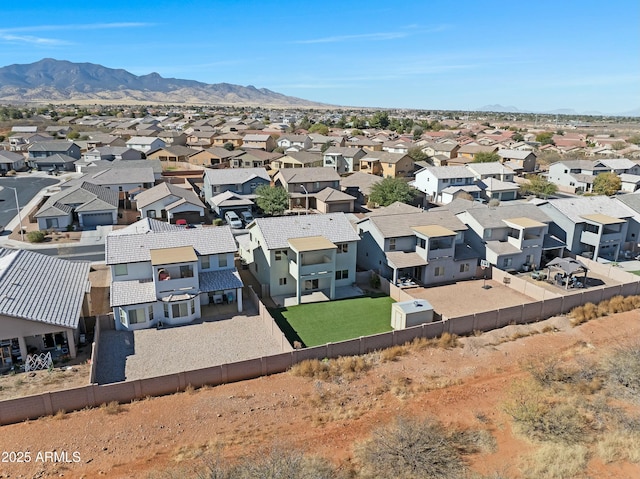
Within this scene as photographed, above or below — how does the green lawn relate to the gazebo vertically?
below

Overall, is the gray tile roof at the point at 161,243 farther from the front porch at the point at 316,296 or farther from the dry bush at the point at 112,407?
the dry bush at the point at 112,407

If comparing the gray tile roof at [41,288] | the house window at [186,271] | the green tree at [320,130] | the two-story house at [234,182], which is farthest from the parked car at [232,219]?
the green tree at [320,130]

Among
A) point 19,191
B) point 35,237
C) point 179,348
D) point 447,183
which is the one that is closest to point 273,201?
point 35,237

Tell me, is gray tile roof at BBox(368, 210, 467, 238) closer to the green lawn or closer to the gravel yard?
the green lawn

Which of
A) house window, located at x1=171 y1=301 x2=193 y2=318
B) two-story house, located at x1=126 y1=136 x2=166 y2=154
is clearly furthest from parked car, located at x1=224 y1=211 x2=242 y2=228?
two-story house, located at x1=126 y1=136 x2=166 y2=154

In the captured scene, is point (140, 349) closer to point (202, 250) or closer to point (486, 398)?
point (202, 250)

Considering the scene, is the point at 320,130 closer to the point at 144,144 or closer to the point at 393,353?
the point at 144,144

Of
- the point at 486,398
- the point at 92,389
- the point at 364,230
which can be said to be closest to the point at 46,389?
the point at 92,389
